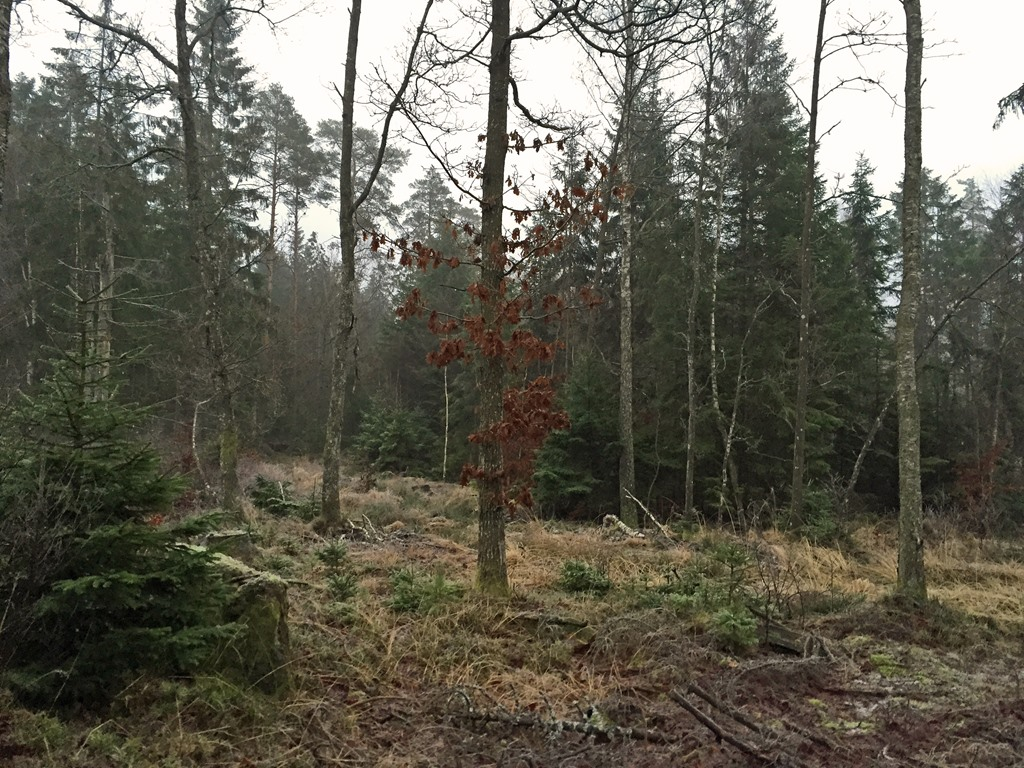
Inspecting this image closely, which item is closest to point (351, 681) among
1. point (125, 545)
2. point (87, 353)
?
point (125, 545)

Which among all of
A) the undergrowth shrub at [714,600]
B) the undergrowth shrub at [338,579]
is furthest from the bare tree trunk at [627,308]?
the undergrowth shrub at [338,579]

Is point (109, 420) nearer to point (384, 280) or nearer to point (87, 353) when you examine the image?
point (87, 353)

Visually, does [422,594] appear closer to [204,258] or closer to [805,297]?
[204,258]

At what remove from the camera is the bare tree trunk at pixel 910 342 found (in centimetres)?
736

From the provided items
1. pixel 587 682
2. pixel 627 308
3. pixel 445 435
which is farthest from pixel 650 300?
pixel 587 682

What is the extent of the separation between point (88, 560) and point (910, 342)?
7868mm

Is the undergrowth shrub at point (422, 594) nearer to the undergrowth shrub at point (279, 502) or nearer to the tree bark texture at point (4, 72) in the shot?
the tree bark texture at point (4, 72)

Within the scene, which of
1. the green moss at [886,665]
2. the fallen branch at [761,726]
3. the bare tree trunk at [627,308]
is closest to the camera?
the fallen branch at [761,726]

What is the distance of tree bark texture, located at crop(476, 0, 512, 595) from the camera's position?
6238 millimetres

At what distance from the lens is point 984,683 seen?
513 cm

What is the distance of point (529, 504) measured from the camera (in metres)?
6.46

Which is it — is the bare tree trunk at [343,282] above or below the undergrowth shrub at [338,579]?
above

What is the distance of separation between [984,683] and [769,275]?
1532 centimetres

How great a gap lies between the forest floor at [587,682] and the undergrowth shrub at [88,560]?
208 millimetres
